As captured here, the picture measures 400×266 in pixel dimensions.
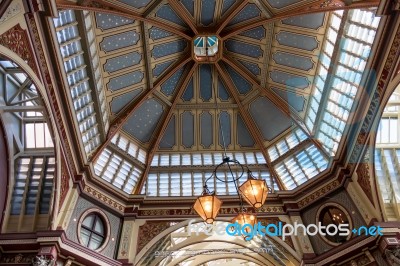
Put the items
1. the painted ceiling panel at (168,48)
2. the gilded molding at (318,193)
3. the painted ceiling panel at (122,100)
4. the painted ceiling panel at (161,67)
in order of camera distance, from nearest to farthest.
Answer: the gilded molding at (318,193)
the painted ceiling panel at (168,48)
the painted ceiling panel at (122,100)
the painted ceiling panel at (161,67)

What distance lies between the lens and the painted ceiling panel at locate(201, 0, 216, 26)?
15.5 metres

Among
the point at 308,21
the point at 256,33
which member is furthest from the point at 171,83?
the point at 308,21

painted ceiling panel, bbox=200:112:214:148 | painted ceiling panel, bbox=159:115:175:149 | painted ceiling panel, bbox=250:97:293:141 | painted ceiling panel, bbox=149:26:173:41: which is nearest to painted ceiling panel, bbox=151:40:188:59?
painted ceiling panel, bbox=149:26:173:41

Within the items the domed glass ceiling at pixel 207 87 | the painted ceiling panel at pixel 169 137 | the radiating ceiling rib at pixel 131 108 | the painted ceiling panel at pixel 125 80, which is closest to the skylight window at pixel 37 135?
the domed glass ceiling at pixel 207 87

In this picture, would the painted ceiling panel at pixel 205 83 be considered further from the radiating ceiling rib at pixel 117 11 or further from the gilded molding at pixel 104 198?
the gilded molding at pixel 104 198

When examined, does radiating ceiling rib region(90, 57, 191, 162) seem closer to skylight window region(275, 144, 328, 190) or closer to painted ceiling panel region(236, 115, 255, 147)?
painted ceiling panel region(236, 115, 255, 147)

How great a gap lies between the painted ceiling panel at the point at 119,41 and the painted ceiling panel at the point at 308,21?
17.9ft

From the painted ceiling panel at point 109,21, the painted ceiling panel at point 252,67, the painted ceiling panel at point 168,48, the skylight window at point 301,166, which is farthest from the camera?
the painted ceiling panel at point 252,67

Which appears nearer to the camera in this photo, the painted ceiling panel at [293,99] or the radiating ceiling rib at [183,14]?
the radiating ceiling rib at [183,14]

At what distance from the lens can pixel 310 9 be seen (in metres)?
13.6

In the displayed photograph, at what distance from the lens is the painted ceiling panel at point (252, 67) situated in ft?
56.7

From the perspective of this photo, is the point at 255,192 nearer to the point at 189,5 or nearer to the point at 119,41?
the point at 119,41

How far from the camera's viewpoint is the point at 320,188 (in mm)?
15406

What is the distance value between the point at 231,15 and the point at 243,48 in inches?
69.6
